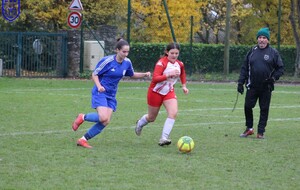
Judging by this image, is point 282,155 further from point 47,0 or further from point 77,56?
point 47,0

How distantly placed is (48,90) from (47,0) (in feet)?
48.3

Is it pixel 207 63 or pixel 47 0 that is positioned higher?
pixel 47 0

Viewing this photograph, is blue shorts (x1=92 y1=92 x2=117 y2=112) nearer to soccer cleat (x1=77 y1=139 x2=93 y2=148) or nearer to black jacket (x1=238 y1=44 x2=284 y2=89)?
soccer cleat (x1=77 y1=139 x2=93 y2=148)

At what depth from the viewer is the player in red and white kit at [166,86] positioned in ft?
40.4

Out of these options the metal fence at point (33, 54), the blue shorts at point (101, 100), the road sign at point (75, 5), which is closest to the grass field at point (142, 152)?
the blue shorts at point (101, 100)

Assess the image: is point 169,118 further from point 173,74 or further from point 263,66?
point 263,66

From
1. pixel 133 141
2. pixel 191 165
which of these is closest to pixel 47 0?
pixel 133 141

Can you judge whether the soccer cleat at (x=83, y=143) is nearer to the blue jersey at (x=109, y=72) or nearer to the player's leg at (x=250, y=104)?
the blue jersey at (x=109, y=72)

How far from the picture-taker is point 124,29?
4834cm

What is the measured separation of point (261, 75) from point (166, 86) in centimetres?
221

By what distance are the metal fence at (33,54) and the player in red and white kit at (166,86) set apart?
21.3 m

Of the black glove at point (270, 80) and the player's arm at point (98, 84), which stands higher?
the player's arm at point (98, 84)

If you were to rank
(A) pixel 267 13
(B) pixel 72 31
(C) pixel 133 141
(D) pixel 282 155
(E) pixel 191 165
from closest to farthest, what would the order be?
(E) pixel 191 165 → (D) pixel 282 155 → (C) pixel 133 141 → (B) pixel 72 31 → (A) pixel 267 13

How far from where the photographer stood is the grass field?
8992mm
